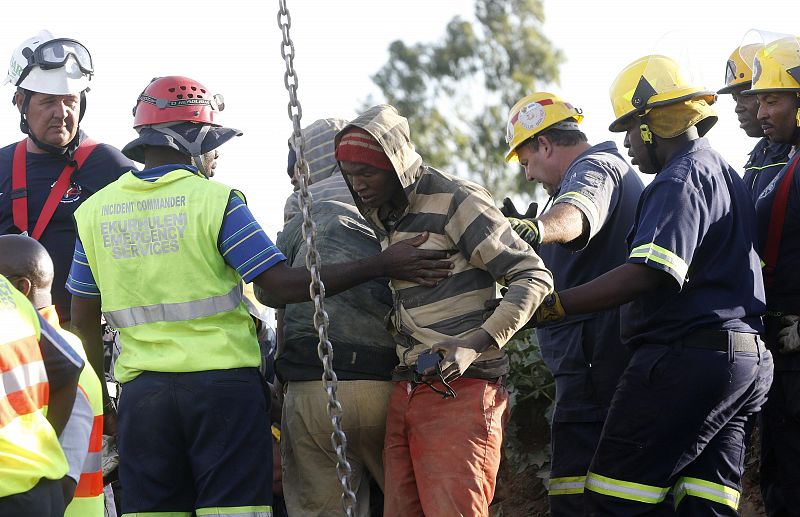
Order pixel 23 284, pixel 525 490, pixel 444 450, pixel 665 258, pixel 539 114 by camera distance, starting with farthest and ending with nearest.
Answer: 1. pixel 525 490
2. pixel 539 114
3. pixel 665 258
4. pixel 444 450
5. pixel 23 284

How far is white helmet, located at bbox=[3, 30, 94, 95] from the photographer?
630cm

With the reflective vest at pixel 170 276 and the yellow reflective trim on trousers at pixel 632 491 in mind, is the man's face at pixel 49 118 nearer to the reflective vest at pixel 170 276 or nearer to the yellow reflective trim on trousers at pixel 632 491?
the reflective vest at pixel 170 276

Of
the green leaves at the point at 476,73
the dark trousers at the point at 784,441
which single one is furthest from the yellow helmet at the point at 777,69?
the green leaves at the point at 476,73

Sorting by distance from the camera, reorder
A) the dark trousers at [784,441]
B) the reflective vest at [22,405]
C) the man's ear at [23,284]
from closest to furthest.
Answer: the reflective vest at [22,405], the man's ear at [23,284], the dark trousers at [784,441]

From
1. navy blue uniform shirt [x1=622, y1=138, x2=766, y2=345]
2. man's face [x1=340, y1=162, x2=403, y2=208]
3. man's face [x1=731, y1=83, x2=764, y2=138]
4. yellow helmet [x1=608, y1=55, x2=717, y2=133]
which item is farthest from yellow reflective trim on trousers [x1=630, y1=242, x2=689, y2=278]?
man's face [x1=731, y1=83, x2=764, y2=138]

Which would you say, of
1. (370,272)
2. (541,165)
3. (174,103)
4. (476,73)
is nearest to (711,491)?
(370,272)

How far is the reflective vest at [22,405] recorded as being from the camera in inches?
158

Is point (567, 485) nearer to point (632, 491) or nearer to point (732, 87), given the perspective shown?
point (632, 491)

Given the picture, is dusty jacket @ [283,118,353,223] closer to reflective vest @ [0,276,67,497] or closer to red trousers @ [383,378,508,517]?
red trousers @ [383,378,508,517]

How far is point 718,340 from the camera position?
5.15 meters

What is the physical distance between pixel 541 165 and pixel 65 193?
2690 millimetres

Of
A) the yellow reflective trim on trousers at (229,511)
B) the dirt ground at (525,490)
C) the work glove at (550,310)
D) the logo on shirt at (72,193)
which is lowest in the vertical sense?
the dirt ground at (525,490)

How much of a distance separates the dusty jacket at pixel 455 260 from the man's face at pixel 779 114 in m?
2.04

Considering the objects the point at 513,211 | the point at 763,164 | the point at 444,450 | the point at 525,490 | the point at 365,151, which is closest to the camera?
the point at 444,450
